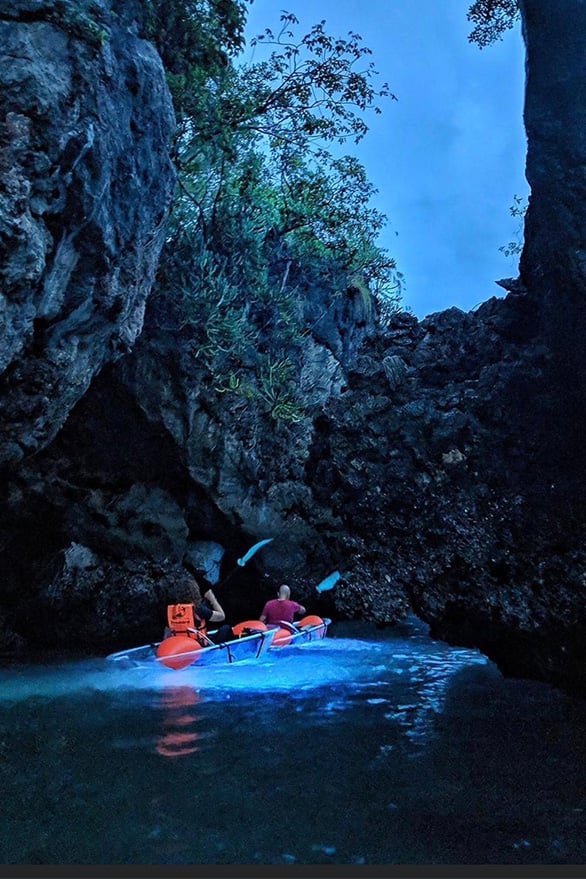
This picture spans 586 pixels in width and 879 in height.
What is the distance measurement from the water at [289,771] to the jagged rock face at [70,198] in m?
3.36

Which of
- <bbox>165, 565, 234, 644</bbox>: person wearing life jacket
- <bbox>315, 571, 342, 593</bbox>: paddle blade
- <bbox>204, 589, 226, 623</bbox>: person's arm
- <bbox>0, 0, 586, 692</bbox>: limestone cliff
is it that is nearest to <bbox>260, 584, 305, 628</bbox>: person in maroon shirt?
<bbox>204, 589, 226, 623</bbox>: person's arm

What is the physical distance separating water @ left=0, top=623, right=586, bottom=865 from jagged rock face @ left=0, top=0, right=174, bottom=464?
11.0 ft

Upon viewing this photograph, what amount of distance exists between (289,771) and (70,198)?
210 inches

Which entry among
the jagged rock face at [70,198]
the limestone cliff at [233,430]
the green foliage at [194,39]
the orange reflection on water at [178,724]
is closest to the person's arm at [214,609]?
the limestone cliff at [233,430]

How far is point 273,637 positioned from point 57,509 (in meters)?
4.08

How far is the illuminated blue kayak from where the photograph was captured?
26.1 ft

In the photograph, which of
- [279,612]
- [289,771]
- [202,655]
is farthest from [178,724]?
[279,612]

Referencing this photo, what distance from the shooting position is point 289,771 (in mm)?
4215

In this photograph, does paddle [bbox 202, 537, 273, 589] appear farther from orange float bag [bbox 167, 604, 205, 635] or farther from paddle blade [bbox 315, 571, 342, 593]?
orange float bag [bbox 167, 604, 205, 635]

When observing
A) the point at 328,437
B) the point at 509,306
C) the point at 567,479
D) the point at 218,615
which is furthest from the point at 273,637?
the point at 509,306

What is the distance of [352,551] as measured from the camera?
10.6 meters

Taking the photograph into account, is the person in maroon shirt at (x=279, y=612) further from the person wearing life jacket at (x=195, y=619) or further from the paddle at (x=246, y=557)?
the paddle at (x=246, y=557)

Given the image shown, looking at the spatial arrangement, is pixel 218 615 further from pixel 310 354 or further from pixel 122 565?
pixel 310 354

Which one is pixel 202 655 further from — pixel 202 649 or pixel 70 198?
pixel 70 198
